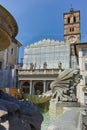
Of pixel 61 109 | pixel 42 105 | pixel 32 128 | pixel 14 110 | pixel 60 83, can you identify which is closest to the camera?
pixel 14 110

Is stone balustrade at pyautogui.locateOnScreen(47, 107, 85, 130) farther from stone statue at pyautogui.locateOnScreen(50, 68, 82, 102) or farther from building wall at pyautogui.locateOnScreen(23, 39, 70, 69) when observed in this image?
building wall at pyautogui.locateOnScreen(23, 39, 70, 69)

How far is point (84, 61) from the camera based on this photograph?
32.8 m

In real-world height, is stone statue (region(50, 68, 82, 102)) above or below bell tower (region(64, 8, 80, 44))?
below

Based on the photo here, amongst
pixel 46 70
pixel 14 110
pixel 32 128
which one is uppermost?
pixel 46 70

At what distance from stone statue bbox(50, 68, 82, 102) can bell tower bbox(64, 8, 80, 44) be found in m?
52.3

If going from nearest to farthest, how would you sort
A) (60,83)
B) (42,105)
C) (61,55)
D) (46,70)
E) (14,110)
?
(14,110) → (60,83) → (42,105) → (46,70) → (61,55)

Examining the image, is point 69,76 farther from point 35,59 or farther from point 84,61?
point 35,59

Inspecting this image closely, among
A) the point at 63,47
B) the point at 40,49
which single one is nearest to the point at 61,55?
the point at 63,47

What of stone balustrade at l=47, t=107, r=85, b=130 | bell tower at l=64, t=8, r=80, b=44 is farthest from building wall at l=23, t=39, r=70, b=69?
stone balustrade at l=47, t=107, r=85, b=130

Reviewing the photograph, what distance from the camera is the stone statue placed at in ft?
25.9

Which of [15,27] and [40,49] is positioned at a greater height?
[40,49]

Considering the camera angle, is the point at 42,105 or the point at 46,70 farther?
the point at 46,70

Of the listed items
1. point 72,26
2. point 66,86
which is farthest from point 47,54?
point 66,86

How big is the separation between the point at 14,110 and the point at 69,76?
6.82 meters
